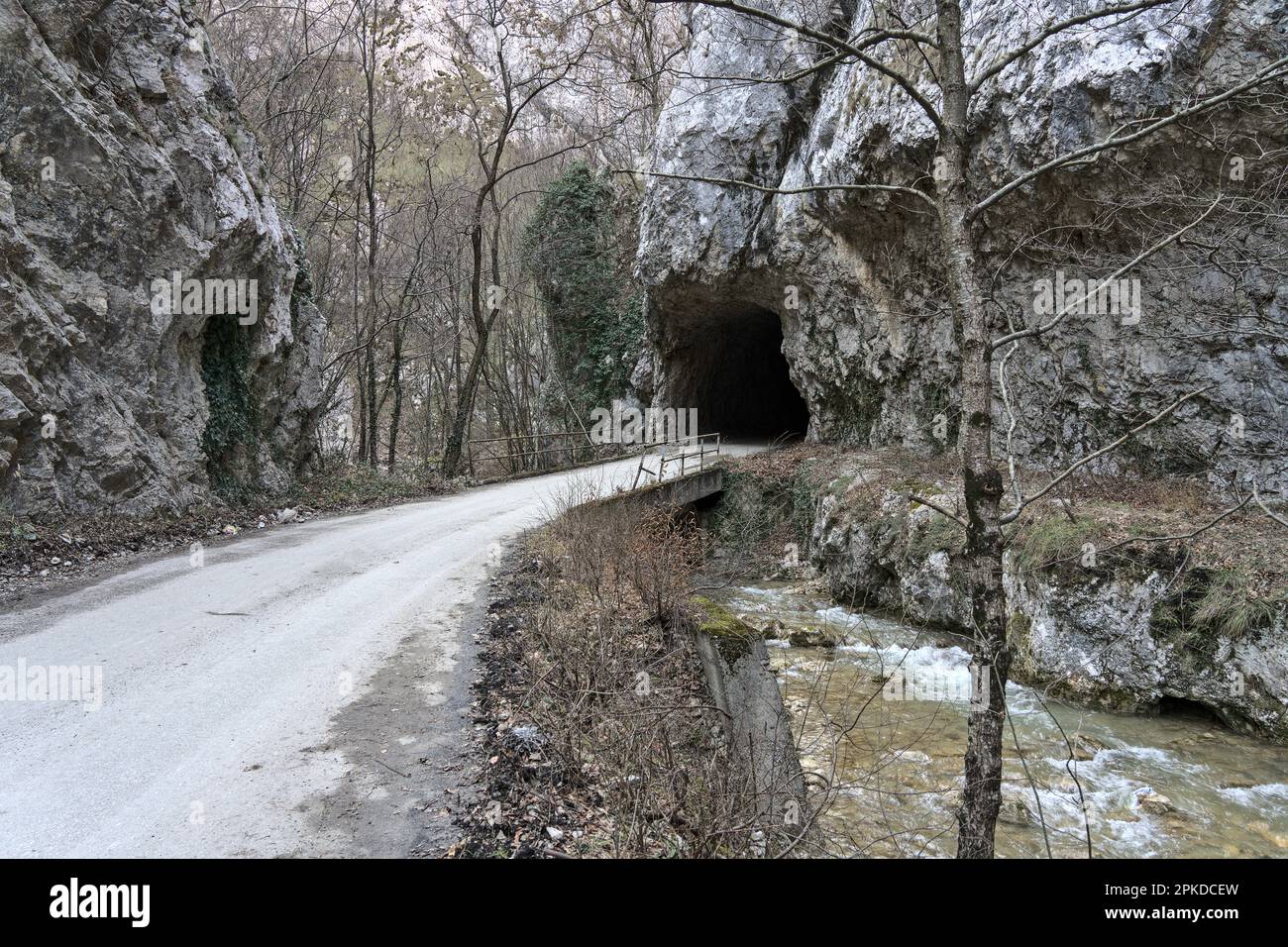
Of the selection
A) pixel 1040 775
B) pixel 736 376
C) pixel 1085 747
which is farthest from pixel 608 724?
pixel 736 376

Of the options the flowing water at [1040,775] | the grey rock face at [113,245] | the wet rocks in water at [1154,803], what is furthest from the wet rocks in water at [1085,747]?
the grey rock face at [113,245]

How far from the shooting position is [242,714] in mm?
5094

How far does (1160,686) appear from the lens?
838 cm

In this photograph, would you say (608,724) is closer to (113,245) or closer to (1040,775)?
(1040,775)

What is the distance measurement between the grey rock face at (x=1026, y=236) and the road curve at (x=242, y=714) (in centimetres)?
511

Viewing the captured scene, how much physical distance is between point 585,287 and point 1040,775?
21.7 metres

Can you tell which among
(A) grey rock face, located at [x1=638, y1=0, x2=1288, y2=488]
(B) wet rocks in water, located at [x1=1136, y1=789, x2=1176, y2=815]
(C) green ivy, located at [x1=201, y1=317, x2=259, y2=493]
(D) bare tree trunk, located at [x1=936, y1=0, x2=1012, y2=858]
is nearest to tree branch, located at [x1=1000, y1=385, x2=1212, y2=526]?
(D) bare tree trunk, located at [x1=936, y1=0, x2=1012, y2=858]

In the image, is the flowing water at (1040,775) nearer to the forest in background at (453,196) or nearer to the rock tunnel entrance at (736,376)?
the forest in background at (453,196)

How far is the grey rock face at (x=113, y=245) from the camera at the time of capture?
29.7 feet

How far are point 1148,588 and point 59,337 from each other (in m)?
14.1

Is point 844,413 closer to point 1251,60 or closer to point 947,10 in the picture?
point 1251,60

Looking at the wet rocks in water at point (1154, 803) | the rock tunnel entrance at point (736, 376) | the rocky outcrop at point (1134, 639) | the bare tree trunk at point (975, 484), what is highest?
the rock tunnel entrance at point (736, 376)

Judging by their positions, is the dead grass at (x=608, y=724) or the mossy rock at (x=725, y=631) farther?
the mossy rock at (x=725, y=631)

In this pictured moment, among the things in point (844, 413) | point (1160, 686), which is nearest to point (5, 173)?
point (1160, 686)
